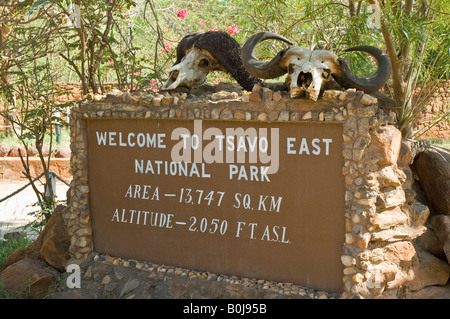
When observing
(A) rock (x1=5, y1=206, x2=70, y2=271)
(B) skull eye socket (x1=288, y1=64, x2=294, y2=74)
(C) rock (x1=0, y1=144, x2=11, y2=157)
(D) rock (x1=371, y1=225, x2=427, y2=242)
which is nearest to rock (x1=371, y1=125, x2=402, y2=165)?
(D) rock (x1=371, y1=225, x2=427, y2=242)

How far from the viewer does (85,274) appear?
17.8 feet

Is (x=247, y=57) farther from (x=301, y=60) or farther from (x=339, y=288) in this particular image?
(x=339, y=288)

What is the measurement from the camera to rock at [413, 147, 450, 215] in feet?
16.1

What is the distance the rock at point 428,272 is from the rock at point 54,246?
10.7 ft

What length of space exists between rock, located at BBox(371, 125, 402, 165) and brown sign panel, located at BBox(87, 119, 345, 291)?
0.88ft

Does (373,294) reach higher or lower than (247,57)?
lower

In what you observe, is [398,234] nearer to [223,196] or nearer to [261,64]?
[223,196]

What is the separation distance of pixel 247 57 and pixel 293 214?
1319mm

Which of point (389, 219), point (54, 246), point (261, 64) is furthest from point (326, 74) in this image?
point (54, 246)

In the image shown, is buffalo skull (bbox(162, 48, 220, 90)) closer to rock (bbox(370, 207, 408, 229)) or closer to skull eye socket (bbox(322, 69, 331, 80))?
skull eye socket (bbox(322, 69, 331, 80))

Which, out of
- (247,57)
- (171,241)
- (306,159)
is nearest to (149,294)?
(171,241)

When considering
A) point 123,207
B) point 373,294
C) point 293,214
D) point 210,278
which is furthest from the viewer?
point 123,207

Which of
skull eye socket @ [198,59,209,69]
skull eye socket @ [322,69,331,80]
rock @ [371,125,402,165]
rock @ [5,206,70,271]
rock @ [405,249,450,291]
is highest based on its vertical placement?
skull eye socket @ [322,69,331,80]

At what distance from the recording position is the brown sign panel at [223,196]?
435 centimetres
